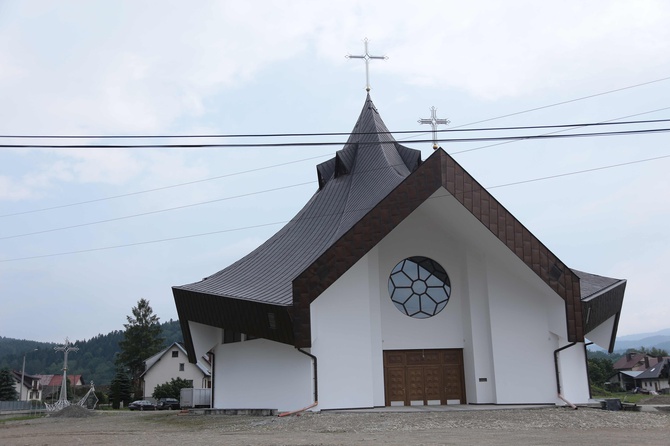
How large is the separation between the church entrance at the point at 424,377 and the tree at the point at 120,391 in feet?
123

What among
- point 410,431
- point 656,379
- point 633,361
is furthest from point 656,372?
point 410,431

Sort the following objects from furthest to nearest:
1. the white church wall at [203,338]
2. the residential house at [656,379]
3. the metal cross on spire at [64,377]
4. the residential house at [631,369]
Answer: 1. the residential house at [631,369]
2. the residential house at [656,379]
3. the metal cross on spire at [64,377]
4. the white church wall at [203,338]

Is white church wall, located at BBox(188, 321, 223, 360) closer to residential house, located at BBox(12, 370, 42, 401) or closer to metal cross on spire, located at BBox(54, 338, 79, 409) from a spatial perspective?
metal cross on spire, located at BBox(54, 338, 79, 409)

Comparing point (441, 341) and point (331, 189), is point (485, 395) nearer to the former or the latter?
point (441, 341)

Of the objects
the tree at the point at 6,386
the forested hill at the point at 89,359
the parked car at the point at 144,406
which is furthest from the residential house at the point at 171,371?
the forested hill at the point at 89,359

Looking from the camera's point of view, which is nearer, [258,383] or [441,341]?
[258,383]

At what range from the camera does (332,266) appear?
59.1 feet

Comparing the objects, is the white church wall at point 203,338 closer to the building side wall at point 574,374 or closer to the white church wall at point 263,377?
the white church wall at point 263,377

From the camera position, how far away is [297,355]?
1842 cm

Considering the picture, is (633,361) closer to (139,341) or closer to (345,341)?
(139,341)

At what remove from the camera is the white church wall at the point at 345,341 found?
18.1 metres

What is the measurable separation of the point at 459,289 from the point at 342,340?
4.58 m

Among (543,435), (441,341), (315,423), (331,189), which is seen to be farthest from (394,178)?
(543,435)

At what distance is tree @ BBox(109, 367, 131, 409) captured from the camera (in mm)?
52000
